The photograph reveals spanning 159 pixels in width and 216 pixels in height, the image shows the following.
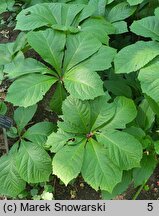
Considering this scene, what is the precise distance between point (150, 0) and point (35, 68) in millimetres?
964

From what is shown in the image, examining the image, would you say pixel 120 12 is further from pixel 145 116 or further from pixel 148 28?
pixel 145 116

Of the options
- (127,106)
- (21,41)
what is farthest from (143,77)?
(21,41)

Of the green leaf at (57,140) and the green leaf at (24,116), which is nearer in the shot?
the green leaf at (57,140)

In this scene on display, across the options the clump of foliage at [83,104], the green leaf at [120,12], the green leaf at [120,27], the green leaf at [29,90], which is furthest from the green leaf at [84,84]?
the green leaf at [120,12]

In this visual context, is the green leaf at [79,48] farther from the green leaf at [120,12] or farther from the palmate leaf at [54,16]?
the green leaf at [120,12]

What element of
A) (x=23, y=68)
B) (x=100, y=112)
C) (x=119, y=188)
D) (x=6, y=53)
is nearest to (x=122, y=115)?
(x=100, y=112)

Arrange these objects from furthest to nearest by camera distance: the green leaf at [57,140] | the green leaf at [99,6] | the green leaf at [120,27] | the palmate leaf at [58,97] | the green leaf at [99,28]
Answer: the green leaf at [99,6], the green leaf at [120,27], the green leaf at [99,28], the palmate leaf at [58,97], the green leaf at [57,140]

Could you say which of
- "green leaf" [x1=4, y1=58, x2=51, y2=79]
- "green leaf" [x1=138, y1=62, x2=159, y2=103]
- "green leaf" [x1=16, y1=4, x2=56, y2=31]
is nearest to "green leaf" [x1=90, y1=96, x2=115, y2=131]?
"green leaf" [x1=138, y1=62, x2=159, y2=103]

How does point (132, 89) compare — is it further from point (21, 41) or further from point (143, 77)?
point (21, 41)

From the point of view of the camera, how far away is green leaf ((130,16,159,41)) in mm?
1952

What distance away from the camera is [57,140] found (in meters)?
1.84

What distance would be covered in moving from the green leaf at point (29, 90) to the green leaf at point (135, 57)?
0.39m

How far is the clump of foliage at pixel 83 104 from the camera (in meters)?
1.77

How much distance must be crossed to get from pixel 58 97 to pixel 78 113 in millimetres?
Result: 197
